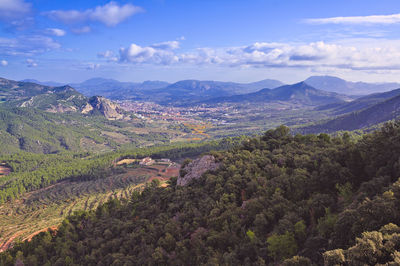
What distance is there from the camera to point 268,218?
31859mm

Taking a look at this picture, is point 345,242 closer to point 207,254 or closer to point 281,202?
point 281,202

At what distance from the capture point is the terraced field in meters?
84.7

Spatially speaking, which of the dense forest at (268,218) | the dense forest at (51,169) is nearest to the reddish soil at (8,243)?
the dense forest at (268,218)

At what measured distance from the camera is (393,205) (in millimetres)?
19109

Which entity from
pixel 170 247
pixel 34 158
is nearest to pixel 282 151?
pixel 170 247

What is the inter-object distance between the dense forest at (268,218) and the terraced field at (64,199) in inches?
1367

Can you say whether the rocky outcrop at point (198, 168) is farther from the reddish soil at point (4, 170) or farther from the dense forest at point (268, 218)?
the reddish soil at point (4, 170)

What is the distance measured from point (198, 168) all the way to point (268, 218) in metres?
30.5

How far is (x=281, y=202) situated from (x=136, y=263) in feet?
72.9

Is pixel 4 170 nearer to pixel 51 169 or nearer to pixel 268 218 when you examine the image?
pixel 51 169

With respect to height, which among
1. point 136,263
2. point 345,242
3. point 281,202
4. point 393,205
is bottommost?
point 136,263

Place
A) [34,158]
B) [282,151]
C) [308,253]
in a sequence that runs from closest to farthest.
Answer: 1. [308,253]
2. [282,151]
3. [34,158]

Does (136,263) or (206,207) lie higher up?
(206,207)

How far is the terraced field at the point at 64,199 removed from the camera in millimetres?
84688
